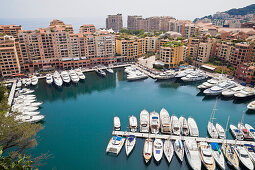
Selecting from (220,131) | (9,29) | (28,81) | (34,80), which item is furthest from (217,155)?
(9,29)

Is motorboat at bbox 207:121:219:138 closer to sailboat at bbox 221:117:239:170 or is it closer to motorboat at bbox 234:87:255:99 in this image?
sailboat at bbox 221:117:239:170

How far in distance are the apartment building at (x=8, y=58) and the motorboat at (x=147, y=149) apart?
188 ft

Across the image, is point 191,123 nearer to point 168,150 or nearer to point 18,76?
point 168,150

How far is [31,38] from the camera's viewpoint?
235 ft

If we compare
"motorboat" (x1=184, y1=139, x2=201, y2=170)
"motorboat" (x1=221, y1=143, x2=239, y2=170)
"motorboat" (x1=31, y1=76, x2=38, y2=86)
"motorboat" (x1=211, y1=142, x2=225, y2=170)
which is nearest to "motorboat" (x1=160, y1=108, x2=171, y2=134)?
"motorboat" (x1=184, y1=139, x2=201, y2=170)

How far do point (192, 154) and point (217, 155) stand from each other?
4307 millimetres

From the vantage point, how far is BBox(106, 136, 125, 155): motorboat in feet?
106

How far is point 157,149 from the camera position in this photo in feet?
105

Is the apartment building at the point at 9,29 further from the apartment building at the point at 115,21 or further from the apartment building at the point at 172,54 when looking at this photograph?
the apartment building at the point at 115,21

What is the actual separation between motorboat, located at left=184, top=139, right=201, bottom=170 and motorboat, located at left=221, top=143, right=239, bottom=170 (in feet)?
16.6

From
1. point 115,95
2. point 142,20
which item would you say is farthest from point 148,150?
point 142,20

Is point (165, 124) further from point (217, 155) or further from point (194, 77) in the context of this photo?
point (194, 77)

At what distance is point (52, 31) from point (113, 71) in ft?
98.8

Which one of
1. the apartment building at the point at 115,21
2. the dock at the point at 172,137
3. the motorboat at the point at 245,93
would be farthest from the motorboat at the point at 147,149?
the apartment building at the point at 115,21
